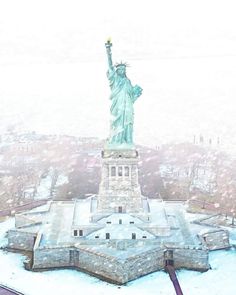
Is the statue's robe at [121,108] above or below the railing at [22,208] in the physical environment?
above

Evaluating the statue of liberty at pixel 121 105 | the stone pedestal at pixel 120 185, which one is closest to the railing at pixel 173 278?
the stone pedestal at pixel 120 185

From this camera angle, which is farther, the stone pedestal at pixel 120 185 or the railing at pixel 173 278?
the stone pedestal at pixel 120 185

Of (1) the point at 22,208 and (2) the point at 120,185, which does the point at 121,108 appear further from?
(1) the point at 22,208

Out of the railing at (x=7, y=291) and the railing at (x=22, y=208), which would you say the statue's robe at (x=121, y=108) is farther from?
the railing at (x=22, y=208)

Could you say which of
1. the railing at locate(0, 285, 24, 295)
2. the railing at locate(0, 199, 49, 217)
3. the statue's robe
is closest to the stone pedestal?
the statue's robe

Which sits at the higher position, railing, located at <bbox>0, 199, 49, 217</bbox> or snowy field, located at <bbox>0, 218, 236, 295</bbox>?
railing, located at <bbox>0, 199, 49, 217</bbox>

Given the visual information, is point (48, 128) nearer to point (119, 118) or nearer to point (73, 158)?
point (73, 158)

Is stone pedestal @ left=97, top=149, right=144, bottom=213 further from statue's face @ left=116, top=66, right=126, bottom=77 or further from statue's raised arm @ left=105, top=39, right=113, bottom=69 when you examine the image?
statue's raised arm @ left=105, top=39, right=113, bottom=69

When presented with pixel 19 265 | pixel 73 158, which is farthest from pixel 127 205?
pixel 73 158
